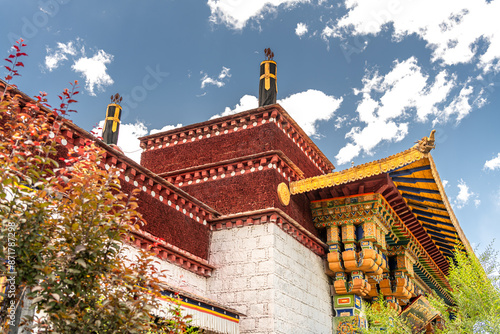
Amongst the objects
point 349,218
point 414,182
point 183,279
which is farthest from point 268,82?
point 183,279

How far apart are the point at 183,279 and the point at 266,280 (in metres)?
1.16

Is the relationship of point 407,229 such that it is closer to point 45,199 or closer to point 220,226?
point 220,226

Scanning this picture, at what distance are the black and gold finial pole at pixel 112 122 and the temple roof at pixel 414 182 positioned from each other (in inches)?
145

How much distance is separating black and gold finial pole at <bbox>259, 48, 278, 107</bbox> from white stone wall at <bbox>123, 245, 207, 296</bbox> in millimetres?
3098

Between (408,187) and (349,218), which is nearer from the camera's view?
(349,218)

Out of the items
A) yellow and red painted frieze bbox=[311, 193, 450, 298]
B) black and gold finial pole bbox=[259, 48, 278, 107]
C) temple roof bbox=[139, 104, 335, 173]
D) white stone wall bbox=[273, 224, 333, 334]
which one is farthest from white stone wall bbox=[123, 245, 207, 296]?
black and gold finial pole bbox=[259, 48, 278, 107]

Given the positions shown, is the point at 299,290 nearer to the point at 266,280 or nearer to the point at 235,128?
the point at 266,280

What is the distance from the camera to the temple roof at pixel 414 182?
7.12 metres

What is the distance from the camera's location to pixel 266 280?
265 inches

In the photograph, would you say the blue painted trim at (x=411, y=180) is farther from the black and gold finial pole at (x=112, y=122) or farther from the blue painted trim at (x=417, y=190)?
the black and gold finial pole at (x=112, y=122)

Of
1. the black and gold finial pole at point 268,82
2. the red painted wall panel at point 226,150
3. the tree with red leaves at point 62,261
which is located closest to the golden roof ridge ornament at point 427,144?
the red painted wall panel at point 226,150

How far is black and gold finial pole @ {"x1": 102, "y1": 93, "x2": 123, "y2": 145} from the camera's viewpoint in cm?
921

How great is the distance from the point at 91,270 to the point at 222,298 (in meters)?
4.74

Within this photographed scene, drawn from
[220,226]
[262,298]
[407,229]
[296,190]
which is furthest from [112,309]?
[407,229]
